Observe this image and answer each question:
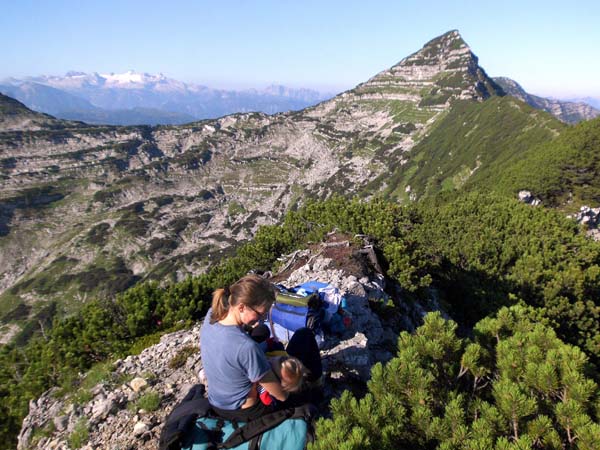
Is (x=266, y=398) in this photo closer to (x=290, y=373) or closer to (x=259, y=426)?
(x=259, y=426)

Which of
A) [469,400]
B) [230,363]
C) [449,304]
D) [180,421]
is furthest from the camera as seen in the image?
[449,304]

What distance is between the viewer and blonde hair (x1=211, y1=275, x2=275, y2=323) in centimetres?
508

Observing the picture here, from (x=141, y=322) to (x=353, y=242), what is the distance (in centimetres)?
1000

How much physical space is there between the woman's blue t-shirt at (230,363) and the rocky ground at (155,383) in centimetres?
247

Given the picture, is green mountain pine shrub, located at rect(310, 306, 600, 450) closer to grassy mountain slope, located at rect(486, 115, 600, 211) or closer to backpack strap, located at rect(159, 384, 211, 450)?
backpack strap, located at rect(159, 384, 211, 450)

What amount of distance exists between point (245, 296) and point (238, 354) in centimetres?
82

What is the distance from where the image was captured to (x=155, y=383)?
8.86 meters

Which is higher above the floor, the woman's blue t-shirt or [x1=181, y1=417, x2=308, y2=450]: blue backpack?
the woman's blue t-shirt

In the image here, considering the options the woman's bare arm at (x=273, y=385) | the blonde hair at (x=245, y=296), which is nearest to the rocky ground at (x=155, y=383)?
the woman's bare arm at (x=273, y=385)

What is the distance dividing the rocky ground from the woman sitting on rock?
2.30 meters

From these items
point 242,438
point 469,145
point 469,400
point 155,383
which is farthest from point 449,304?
point 469,145

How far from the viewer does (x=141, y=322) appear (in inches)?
542

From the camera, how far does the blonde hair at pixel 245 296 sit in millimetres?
5078

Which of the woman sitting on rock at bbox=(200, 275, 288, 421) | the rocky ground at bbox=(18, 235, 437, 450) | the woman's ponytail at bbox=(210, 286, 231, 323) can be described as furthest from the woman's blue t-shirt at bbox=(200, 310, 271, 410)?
the rocky ground at bbox=(18, 235, 437, 450)
